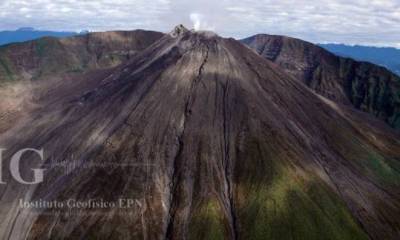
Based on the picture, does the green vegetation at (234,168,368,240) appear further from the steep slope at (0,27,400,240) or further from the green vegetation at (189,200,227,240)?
the green vegetation at (189,200,227,240)

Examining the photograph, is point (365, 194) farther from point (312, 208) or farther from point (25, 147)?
point (25, 147)

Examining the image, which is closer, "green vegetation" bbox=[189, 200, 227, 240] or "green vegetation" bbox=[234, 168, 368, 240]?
"green vegetation" bbox=[189, 200, 227, 240]

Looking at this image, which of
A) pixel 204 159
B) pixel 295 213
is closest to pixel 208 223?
pixel 295 213

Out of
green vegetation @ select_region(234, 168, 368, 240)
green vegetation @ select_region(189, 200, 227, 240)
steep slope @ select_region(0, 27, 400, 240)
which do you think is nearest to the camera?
green vegetation @ select_region(189, 200, 227, 240)


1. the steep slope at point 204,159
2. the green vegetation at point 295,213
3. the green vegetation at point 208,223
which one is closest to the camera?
the green vegetation at point 208,223

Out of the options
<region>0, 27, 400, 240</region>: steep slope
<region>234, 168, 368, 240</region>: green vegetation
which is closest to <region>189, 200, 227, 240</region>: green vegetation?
<region>0, 27, 400, 240</region>: steep slope

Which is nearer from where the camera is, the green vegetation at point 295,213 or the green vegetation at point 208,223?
the green vegetation at point 208,223

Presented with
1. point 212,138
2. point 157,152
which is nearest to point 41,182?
point 157,152

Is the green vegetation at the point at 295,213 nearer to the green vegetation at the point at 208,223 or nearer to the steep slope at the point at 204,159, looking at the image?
the steep slope at the point at 204,159

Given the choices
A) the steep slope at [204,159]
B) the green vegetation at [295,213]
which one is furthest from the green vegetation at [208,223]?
the green vegetation at [295,213]
